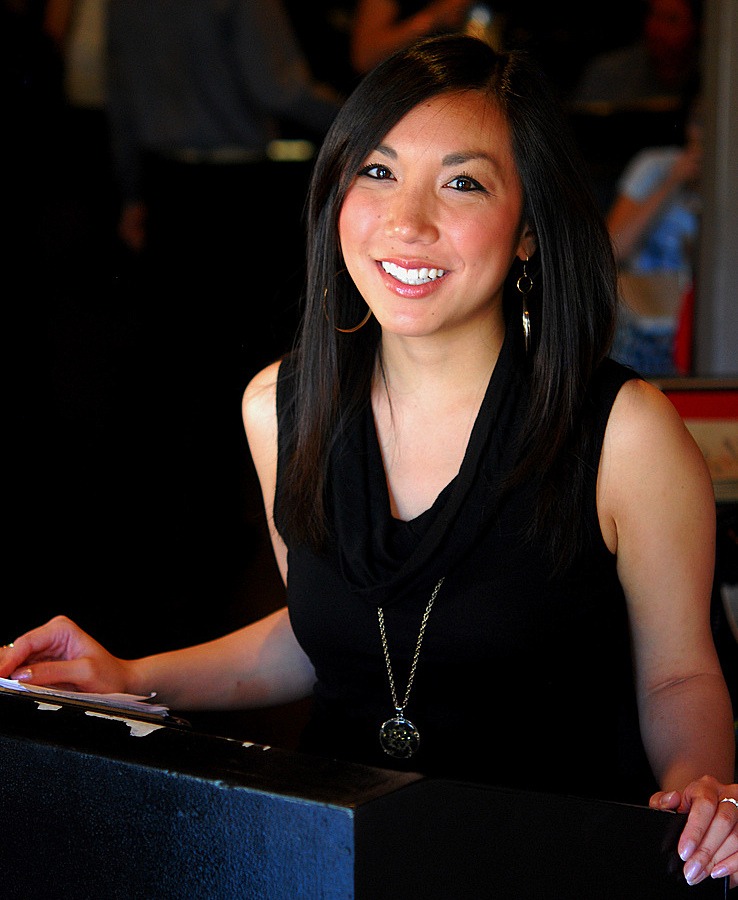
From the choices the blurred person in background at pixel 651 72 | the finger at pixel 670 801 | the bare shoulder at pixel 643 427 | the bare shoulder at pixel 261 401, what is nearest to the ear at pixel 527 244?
the bare shoulder at pixel 643 427

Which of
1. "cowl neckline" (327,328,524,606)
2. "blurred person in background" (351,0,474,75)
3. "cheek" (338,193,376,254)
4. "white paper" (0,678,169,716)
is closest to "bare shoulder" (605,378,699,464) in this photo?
"cowl neckline" (327,328,524,606)

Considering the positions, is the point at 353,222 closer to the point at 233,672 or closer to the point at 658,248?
the point at 233,672

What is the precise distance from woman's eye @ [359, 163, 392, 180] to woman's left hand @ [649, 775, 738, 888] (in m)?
0.78

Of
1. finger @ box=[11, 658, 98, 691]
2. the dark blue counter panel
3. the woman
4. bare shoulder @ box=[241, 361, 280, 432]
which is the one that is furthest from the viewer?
bare shoulder @ box=[241, 361, 280, 432]

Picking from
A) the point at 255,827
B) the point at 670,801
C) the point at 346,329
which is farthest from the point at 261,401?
the point at 255,827

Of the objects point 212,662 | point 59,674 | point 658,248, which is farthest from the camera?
point 658,248

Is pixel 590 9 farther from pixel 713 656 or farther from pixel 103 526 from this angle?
pixel 713 656

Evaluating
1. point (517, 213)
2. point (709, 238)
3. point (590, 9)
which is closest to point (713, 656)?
point (517, 213)

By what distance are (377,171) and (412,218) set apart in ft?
0.37

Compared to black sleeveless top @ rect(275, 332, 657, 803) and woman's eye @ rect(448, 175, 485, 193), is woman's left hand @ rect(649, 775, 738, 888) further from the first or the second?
woman's eye @ rect(448, 175, 485, 193)

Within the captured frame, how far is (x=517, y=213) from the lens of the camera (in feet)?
4.79

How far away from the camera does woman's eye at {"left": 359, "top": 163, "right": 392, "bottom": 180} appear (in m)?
1.45

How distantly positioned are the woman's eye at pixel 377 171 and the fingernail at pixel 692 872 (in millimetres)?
845

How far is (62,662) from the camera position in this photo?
135cm
